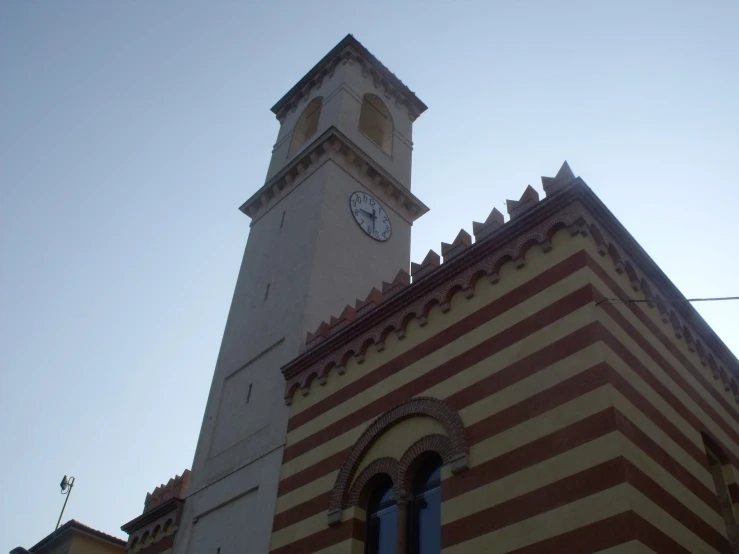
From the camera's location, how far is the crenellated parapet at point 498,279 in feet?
39.3

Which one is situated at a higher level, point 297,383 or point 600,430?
point 297,383

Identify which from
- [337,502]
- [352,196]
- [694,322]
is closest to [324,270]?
[352,196]

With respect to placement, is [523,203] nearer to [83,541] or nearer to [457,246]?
[457,246]

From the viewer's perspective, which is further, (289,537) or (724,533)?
(289,537)

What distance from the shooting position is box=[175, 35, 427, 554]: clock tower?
51.5 ft

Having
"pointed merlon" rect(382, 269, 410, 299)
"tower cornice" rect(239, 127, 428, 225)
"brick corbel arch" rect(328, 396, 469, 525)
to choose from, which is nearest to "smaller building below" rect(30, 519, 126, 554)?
"tower cornice" rect(239, 127, 428, 225)

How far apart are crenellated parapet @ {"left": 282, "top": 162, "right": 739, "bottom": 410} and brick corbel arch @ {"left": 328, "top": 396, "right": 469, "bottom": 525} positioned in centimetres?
155

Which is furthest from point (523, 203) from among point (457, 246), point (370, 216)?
point (370, 216)

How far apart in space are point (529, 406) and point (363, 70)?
16.7 m

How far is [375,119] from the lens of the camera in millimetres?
24891

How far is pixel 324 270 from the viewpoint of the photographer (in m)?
18.2

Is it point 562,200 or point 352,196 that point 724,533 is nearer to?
point 562,200

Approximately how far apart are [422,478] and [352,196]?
10.1 metres

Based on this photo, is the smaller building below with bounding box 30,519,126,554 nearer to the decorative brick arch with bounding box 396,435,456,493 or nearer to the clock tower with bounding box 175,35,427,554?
the clock tower with bounding box 175,35,427,554
